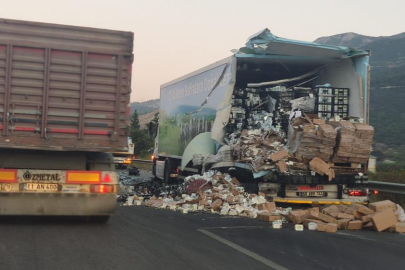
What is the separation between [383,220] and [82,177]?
5.26 metres

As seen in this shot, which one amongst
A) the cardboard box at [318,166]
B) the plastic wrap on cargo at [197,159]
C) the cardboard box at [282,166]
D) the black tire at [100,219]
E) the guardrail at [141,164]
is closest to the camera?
the black tire at [100,219]

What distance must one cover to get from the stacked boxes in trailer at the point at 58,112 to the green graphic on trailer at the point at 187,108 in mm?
4917

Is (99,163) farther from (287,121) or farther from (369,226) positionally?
(287,121)

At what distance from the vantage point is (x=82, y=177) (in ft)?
28.3

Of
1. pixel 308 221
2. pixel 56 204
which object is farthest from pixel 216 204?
pixel 56 204

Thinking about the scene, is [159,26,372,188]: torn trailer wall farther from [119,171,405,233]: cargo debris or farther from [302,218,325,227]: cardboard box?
[302,218,325,227]: cardboard box

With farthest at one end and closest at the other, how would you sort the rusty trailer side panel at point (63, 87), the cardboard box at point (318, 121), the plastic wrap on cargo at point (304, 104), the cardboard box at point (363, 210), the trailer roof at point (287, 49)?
the plastic wrap on cargo at point (304, 104) < the trailer roof at point (287, 49) < the cardboard box at point (318, 121) < the cardboard box at point (363, 210) < the rusty trailer side panel at point (63, 87)

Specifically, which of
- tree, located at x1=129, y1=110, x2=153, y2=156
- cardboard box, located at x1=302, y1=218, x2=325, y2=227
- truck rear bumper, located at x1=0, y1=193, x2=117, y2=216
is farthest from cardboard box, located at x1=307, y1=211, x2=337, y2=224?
tree, located at x1=129, y1=110, x2=153, y2=156

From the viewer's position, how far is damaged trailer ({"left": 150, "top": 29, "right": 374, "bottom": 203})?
1127 centimetres

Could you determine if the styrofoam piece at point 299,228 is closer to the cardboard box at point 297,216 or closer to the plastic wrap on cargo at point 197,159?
the cardboard box at point 297,216

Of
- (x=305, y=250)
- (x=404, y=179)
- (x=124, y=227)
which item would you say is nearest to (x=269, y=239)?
(x=305, y=250)

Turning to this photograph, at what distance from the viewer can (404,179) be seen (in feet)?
49.5

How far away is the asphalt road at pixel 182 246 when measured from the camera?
20.7 ft

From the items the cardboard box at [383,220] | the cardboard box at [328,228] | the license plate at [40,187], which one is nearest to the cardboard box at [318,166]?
the cardboard box at [383,220]
